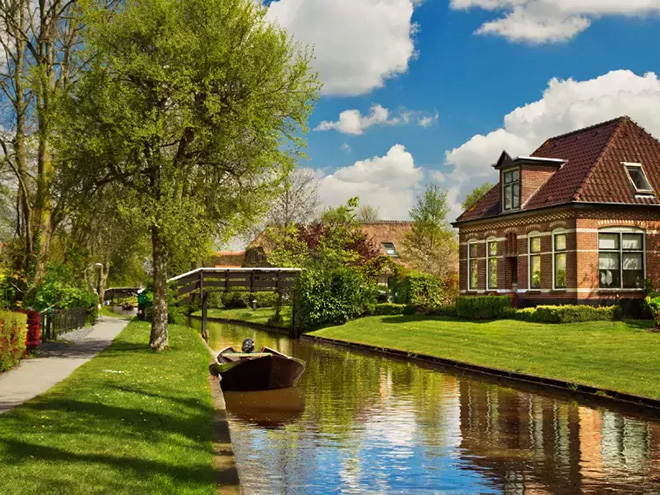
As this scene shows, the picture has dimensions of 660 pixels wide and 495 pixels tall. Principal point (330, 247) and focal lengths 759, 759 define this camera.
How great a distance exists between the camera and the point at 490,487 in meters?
9.66

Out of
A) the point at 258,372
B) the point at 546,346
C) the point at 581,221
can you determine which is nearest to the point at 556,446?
the point at 258,372

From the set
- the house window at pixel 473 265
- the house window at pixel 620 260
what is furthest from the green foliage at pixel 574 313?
the house window at pixel 473 265

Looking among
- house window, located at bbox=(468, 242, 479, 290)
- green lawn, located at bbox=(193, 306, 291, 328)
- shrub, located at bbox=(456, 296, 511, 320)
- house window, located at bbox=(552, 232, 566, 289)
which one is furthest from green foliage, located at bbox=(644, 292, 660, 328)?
green lawn, located at bbox=(193, 306, 291, 328)

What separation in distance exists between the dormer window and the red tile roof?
9.6 inches

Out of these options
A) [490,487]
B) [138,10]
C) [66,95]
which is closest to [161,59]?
[138,10]

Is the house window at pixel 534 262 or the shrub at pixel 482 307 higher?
the house window at pixel 534 262

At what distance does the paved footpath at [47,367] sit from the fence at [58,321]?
0.43 metres

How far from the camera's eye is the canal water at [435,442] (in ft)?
32.5

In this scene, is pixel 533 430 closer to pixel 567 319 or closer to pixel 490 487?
pixel 490 487

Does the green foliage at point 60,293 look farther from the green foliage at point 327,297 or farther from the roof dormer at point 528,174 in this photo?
the roof dormer at point 528,174

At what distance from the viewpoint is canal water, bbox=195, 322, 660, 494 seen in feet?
32.5

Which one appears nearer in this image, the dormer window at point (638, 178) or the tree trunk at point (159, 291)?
the tree trunk at point (159, 291)

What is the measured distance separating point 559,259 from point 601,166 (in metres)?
4.54

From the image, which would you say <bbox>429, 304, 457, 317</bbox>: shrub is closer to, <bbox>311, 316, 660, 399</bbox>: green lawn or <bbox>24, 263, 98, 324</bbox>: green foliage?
<bbox>311, 316, 660, 399</bbox>: green lawn
